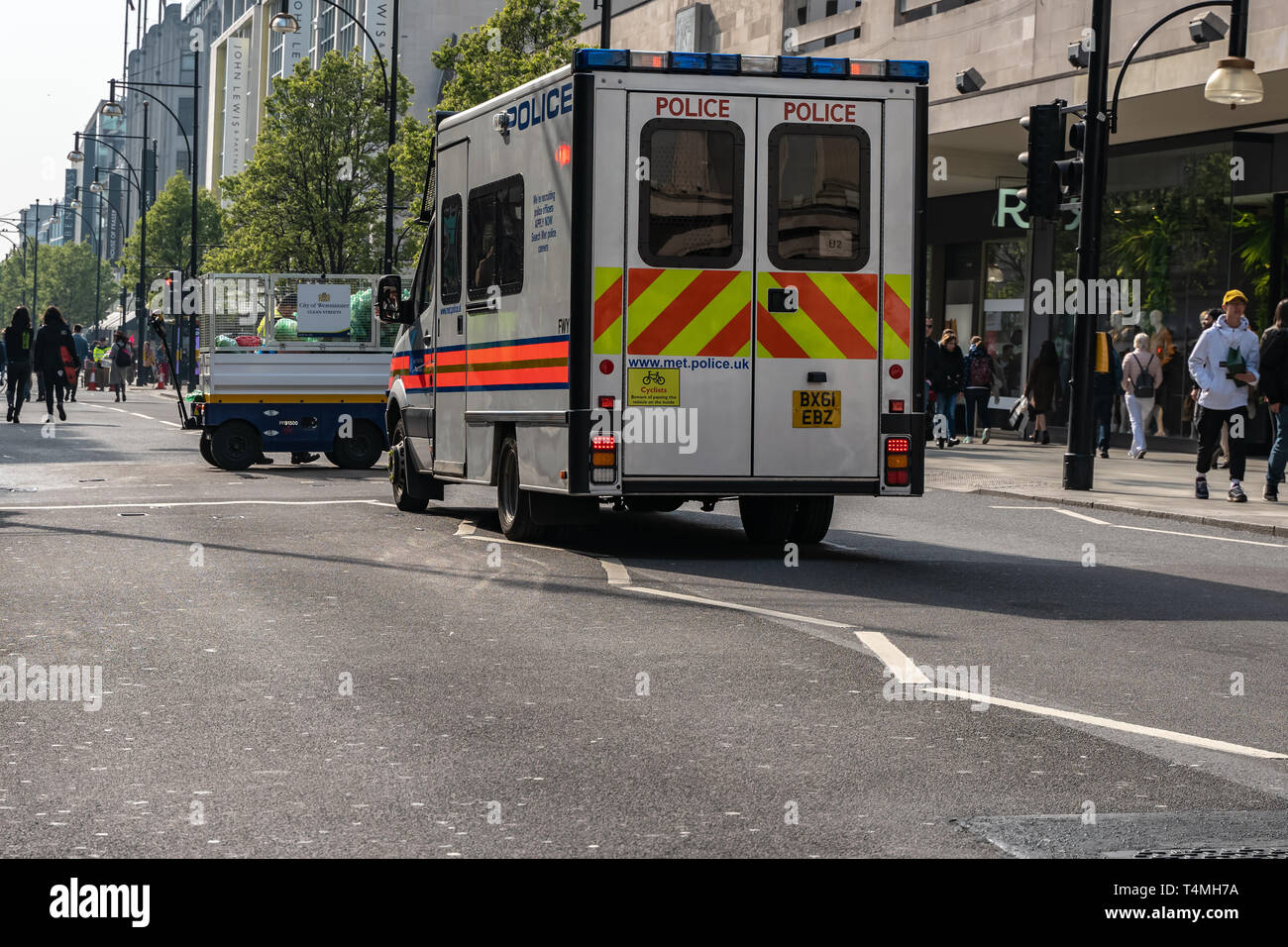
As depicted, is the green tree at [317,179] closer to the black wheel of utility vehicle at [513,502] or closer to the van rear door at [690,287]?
the black wheel of utility vehicle at [513,502]

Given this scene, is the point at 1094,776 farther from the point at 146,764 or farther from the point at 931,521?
the point at 931,521

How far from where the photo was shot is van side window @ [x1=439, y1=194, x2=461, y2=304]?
14.1 meters

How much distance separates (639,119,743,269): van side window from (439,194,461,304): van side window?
2651 mm

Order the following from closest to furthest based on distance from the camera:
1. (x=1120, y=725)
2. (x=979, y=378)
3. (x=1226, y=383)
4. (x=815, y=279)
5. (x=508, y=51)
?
(x=1120, y=725) < (x=815, y=279) < (x=1226, y=383) < (x=979, y=378) < (x=508, y=51)

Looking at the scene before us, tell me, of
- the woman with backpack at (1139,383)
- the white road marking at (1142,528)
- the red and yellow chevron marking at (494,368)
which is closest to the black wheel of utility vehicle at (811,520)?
the red and yellow chevron marking at (494,368)

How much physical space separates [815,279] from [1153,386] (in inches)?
621

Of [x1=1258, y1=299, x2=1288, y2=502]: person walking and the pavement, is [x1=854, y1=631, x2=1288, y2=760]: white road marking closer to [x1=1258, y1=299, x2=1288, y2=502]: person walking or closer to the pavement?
the pavement

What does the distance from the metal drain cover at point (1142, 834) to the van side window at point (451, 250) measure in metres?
9.47

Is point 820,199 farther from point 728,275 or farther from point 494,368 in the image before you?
point 494,368

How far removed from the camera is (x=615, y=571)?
11516 millimetres

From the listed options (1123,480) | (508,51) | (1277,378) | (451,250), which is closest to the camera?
(451,250)

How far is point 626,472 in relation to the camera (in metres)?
11.9

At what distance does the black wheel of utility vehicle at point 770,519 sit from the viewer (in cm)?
1326

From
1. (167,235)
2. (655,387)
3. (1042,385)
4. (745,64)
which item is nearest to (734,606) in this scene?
(655,387)
